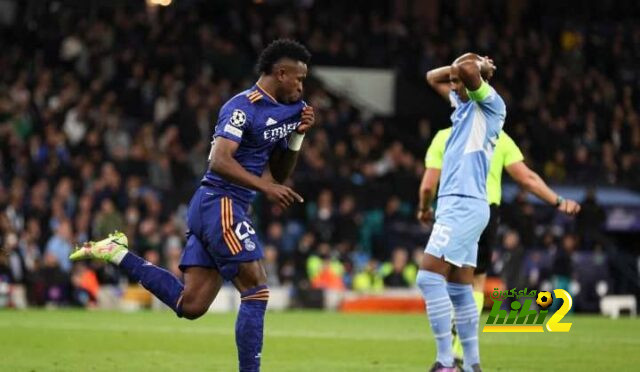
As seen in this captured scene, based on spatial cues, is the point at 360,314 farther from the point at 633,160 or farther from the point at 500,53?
the point at 500,53

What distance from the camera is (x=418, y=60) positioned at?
3441 centimetres

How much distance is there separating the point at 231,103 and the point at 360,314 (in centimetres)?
1307

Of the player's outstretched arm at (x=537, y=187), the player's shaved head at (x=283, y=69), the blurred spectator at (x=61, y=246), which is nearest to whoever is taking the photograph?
the player's shaved head at (x=283, y=69)

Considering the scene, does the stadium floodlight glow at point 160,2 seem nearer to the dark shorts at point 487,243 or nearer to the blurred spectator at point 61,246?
the blurred spectator at point 61,246

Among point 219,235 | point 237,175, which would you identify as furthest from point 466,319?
point 237,175

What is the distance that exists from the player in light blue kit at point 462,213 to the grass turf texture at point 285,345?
168 cm

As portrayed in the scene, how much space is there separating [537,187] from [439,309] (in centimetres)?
236

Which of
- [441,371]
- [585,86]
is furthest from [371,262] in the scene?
[441,371]

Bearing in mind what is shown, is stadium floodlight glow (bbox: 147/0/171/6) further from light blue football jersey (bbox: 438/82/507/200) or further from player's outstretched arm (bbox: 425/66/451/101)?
light blue football jersey (bbox: 438/82/507/200)

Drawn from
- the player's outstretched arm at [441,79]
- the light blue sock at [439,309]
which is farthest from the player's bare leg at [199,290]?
the player's outstretched arm at [441,79]

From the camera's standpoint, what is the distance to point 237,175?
377 inches

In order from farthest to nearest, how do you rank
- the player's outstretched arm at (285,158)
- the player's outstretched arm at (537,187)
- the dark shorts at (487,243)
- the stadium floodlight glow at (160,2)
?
1. the stadium floodlight glow at (160,2)
2. the dark shorts at (487,243)
3. the player's outstretched arm at (537,187)
4. the player's outstretched arm at (285,158)

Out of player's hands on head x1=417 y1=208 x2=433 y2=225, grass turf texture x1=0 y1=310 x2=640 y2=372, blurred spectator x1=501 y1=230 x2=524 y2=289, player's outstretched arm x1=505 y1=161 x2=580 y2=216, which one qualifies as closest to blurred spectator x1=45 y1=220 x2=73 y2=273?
grass turf texture x1=0 y1=310 x2=640 y2=372

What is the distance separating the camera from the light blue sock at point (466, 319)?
34.9ft
